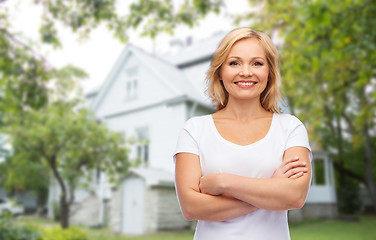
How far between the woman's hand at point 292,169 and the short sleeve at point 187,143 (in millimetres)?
364

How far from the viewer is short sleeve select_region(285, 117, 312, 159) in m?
1.46

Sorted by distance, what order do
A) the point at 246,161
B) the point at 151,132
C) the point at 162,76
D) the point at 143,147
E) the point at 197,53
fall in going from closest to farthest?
the point at 246,161 < the point at 162,76 < the point at 151,132 < the point at 143,147 < the point at 197,53

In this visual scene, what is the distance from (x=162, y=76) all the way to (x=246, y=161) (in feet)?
47.9

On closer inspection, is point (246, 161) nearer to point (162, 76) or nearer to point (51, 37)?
point (51, 37)

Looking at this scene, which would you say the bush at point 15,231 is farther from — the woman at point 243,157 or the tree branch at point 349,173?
the tree branch at point 349,173

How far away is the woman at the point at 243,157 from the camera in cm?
133

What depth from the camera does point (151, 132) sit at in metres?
16.4

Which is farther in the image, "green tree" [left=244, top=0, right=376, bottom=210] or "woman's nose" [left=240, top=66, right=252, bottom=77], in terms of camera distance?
"green tree" [left=244, top=0, right=376, bottom=210]

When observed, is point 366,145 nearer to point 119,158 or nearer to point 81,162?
point 119,158

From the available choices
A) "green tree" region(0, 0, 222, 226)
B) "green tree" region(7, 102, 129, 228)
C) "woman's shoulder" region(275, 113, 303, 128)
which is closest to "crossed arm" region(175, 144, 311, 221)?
"woman's shoulder" region(275, 113, 303, 128)

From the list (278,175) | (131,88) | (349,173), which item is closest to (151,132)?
(131,88)

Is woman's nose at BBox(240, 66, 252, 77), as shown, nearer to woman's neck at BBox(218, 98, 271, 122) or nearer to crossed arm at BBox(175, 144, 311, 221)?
woman's neck at BBox(218, 98, 271, 122)

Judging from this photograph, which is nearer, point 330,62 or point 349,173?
point 330,62

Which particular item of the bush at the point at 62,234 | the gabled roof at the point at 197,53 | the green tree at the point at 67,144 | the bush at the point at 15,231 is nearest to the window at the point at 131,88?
the gabled roof at the point at 197,53
